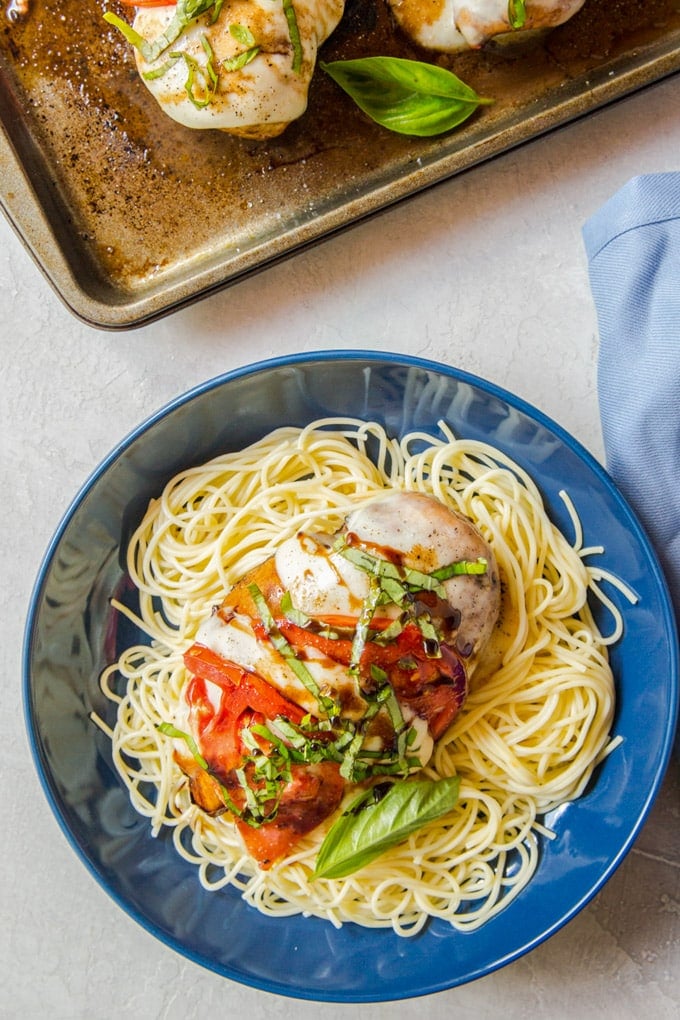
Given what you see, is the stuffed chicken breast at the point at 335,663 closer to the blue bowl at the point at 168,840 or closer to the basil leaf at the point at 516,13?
the blue bowl at the point at 168,840

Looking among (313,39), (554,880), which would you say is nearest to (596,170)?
(313,39)

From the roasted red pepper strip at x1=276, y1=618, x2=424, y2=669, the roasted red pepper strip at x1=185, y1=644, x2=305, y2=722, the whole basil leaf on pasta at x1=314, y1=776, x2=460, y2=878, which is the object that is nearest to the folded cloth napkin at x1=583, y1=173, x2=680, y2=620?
the roasted red pepper strip at x1=276, y1=618, x2=424, y2=669

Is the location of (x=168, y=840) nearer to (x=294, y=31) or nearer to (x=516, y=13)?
(x=294, y=31)

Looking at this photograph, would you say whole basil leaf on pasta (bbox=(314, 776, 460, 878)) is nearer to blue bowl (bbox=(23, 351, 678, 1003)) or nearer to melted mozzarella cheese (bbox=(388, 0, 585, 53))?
blue bowl (bbox=(23, 351, 678, 1003))

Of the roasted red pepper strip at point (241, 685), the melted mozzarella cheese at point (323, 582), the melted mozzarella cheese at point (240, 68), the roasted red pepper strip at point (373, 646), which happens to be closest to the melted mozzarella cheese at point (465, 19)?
the melted mozzarella cheese at point (240, 68)

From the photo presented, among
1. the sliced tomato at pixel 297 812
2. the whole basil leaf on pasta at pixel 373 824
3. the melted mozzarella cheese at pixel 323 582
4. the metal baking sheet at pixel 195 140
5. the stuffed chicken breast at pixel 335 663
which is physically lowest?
the whole basil leaf on pasta at pixel 373 824

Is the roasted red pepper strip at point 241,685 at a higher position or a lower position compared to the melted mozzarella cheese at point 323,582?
lower

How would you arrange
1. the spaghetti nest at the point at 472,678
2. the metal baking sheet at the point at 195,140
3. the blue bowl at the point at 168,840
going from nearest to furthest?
1. the blue bowl at the point at 168,840
2. the spaghetti nest at the point at 472,678
3. the metal baking sheet at the point at 195,140

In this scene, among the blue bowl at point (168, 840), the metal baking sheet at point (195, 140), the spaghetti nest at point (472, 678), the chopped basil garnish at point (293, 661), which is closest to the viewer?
the chopped basil garnish at point (293, 661)
